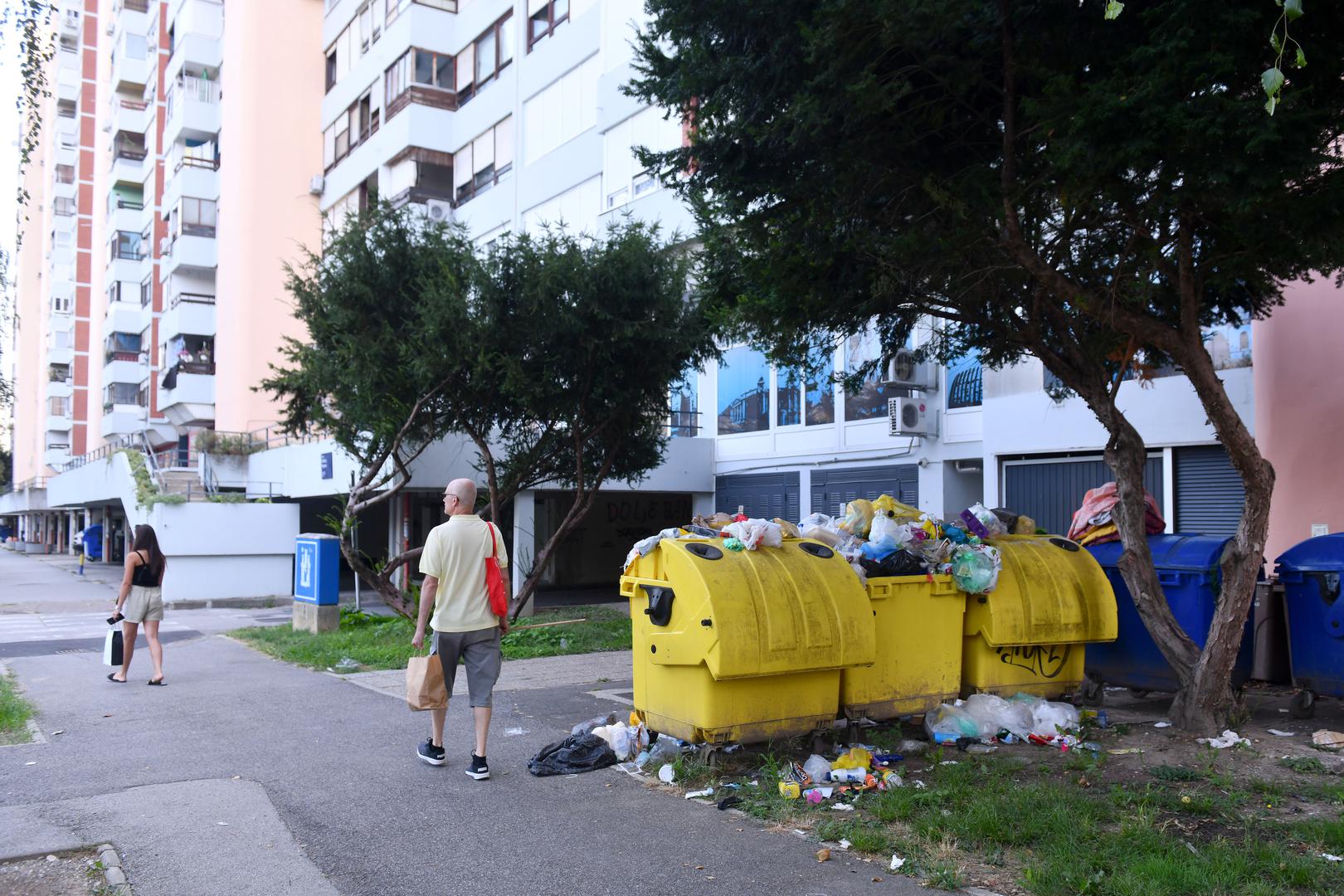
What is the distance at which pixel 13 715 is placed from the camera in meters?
8.56

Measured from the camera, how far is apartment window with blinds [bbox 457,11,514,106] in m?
26.3

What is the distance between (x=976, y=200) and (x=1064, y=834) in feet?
16.6

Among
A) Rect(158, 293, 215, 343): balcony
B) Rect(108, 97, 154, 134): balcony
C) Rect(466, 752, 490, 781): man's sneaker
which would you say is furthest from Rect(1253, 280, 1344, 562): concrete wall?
Rect(108, 97, 154, 134): balcony

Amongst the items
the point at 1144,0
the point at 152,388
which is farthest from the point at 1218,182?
the point at 152,388

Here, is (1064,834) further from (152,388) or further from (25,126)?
(152,388)

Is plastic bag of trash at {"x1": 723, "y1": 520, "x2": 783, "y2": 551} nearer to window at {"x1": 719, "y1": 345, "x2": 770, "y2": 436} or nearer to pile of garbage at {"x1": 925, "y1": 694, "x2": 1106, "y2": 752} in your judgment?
pile of garbage at {"x1": 925, "y1": 694, "x2": 1106, "y2": 752}

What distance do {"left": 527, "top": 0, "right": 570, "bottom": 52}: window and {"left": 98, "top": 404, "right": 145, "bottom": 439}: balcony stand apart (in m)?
31.7

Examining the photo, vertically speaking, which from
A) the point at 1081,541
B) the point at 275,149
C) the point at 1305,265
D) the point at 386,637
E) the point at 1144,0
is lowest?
the point at 386,637

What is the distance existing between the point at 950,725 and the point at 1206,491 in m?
6.94

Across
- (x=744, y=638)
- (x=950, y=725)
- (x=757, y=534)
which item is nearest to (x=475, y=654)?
(x=744, y=638)

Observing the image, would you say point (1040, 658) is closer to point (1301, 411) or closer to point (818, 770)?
point (818, 770)

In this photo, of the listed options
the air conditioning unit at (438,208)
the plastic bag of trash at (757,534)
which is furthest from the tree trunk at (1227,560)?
the air conditioning unit at (438,208)

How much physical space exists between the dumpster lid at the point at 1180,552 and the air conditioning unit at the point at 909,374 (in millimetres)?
6921

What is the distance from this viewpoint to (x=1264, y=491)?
23.9ft
